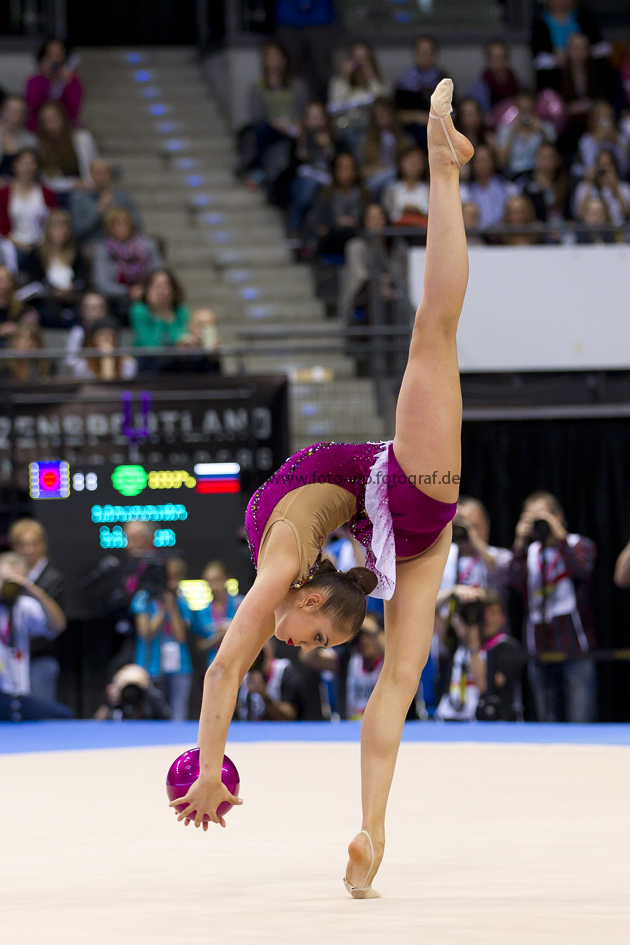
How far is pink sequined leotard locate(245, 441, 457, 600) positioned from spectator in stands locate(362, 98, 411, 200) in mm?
7426

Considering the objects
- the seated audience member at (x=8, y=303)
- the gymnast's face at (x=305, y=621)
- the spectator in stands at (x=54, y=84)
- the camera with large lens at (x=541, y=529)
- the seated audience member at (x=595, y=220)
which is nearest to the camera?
the gymnast's face at (x=305, y=621)

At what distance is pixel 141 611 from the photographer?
809cm

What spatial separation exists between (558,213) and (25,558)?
4.88 metres

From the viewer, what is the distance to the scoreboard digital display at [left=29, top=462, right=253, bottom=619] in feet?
27.1

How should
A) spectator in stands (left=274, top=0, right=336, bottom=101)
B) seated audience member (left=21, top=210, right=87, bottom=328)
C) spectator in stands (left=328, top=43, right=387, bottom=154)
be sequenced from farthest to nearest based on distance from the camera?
spectator in stands (left=274, top=0, right=336, bottom=101) → spectator in stands (left=328, top=43, right=387, bottom=154) → seated audience member (left=21, top=210, right=87, bottom=328)

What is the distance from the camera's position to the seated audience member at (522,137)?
11094 millimetres

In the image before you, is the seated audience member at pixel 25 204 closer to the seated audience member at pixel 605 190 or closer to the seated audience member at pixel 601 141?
the seated audience member at pixel 605 190

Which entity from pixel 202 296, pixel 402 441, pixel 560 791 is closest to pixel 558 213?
pixel 202 296

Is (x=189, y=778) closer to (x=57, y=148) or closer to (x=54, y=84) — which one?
(x=57, y=148)

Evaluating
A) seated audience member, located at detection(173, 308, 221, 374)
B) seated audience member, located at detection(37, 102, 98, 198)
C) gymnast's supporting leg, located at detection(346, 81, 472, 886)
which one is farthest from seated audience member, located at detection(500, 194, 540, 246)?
gymnast's supporting leg, located at detection(346, 81, 472, 886)

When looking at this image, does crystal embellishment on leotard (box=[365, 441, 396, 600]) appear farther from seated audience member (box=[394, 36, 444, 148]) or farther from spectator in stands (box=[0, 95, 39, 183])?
seated audience member (box=[394, 36, 444, 148])

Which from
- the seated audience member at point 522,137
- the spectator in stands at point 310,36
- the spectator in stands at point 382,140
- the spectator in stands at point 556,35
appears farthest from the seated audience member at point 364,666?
the spectator in stands at point 556,35

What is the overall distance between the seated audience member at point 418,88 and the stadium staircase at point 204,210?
1.34 m

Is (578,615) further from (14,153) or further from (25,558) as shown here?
(14,153)
